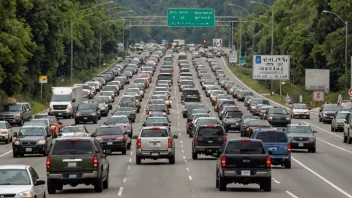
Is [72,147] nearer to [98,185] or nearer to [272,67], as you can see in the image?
[98,185]

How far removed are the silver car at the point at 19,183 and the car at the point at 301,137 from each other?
28.7 metres

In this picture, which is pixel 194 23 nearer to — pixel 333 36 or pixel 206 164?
pixel 333 36

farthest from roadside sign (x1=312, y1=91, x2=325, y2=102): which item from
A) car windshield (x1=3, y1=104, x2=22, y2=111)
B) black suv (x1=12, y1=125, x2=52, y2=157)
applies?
black suv (x1=12, y1=125, x2=52, y2=157)

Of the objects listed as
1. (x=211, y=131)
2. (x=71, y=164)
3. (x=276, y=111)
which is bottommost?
(x=276, y=111)

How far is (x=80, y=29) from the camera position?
6058 inches

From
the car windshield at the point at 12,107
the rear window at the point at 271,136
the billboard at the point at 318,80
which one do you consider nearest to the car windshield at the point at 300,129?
the rear window at the point at 271,136

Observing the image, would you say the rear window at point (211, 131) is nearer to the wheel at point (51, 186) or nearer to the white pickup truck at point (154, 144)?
the white pickup truck at point (154, 144)

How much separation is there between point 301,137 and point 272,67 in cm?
5027

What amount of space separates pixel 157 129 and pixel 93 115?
35.2 m

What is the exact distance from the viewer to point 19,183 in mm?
23359

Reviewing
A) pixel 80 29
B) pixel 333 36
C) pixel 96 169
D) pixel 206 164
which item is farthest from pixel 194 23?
pixel 96 169

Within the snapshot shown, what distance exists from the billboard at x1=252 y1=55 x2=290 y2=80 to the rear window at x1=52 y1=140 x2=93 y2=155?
72.2m

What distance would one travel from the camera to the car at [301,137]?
51.4 metres

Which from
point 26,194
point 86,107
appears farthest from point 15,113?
point 26,194
